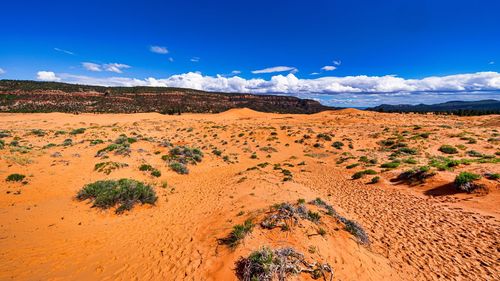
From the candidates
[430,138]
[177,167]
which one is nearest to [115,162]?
[177,167]

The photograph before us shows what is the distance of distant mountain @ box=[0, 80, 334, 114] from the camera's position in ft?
211

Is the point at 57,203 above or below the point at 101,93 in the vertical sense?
below

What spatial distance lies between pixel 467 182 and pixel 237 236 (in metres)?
11.9

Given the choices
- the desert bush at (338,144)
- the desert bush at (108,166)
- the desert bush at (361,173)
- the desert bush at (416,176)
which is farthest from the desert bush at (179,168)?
the desert bush at (338,144)

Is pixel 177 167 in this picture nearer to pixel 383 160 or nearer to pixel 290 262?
pixel 290 262

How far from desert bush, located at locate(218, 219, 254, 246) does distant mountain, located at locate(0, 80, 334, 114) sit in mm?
60153

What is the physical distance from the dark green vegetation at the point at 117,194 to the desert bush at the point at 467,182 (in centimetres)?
1500

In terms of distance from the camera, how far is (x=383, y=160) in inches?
804

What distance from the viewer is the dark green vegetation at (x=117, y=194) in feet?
34.9

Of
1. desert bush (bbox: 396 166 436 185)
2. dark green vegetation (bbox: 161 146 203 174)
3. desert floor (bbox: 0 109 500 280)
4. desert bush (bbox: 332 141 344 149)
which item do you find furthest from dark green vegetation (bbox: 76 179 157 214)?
desert bush (bbox: 332 141 344 149)

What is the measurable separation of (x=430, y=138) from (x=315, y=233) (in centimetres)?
2631

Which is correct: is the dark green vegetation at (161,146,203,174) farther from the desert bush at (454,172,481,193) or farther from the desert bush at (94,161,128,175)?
the desert bush at (454,172,481,193)

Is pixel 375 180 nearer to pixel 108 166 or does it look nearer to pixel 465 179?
pixel 465 179

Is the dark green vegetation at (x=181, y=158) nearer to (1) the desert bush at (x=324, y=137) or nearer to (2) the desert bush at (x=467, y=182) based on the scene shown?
(2) the desert bush at (x=467, y=182)
